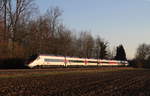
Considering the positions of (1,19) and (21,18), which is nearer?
(1,19)

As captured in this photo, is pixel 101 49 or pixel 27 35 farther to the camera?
pixel 101 49

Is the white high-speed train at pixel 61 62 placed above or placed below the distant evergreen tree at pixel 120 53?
below

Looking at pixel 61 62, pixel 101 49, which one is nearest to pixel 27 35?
pixel 61 62

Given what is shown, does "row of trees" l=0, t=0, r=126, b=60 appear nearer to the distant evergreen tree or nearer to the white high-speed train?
the white high-speed train

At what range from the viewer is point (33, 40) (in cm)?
6256

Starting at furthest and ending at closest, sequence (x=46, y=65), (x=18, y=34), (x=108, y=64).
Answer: (x=108, y=64) → (x=18, y=34) → (x=46, y=65)

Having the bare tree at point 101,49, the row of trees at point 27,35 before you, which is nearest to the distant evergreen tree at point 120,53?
the bare tree at point 101,49

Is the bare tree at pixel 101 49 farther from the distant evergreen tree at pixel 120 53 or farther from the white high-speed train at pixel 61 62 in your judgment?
the white high-speed train at pixel 61 62

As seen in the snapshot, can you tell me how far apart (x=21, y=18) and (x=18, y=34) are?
3.81 meters

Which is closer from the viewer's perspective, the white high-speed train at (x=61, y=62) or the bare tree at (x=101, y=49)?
the white high-speed train at (x=61, y=62)

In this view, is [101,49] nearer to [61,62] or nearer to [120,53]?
[120,53]

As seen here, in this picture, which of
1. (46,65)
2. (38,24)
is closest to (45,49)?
(38,24)

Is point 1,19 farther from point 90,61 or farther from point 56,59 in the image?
point 90,61

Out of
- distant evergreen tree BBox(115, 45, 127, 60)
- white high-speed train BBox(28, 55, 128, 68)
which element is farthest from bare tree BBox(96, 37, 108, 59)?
white high-speed train BBox(28, 55, 128, 68)
